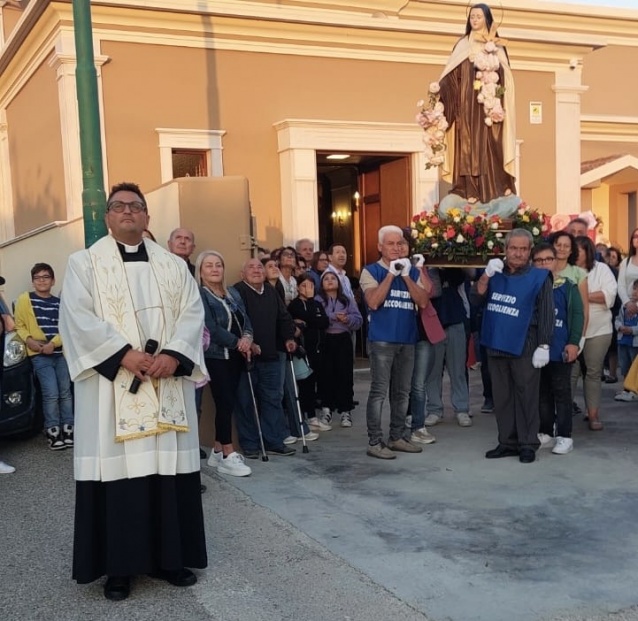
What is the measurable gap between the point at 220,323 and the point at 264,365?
733 millimetres

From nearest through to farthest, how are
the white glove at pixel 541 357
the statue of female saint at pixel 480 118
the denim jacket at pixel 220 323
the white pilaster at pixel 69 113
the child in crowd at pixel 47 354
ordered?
the denim jacket at pixel 220 323, the white glove at pixel 541 357, the child in crowd at pixel 47 354, the statue of female saint at pixel 480 118, the white pilaster at pixel 69 113

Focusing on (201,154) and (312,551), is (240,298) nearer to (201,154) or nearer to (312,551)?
(312,551)

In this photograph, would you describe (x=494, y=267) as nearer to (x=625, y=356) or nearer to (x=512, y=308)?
(x=512, y=308)

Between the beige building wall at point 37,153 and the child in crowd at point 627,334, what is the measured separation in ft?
25.1

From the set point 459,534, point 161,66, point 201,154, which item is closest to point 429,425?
point 459,534

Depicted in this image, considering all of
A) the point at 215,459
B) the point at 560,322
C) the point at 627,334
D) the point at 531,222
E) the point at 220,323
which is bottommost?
the point at 215,459

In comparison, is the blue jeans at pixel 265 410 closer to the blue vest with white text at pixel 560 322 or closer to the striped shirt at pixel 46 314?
the striped shirt at pixel 46 314

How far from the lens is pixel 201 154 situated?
11.2 metres

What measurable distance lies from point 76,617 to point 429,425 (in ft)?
15.2

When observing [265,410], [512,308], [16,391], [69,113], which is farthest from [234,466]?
[69,113]

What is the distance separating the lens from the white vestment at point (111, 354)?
3857mm

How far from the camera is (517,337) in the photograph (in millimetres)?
6215

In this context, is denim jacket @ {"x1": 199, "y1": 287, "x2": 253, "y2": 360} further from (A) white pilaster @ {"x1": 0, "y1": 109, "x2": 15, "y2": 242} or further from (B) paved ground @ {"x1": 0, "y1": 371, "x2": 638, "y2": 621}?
(A) white pilaster @ {"x1": 0, "y1": 109, "x2": 15, "y2": 242}

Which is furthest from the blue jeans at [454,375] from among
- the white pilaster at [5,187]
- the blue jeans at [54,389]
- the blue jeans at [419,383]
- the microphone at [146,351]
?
the white pilaster at [5,187]
